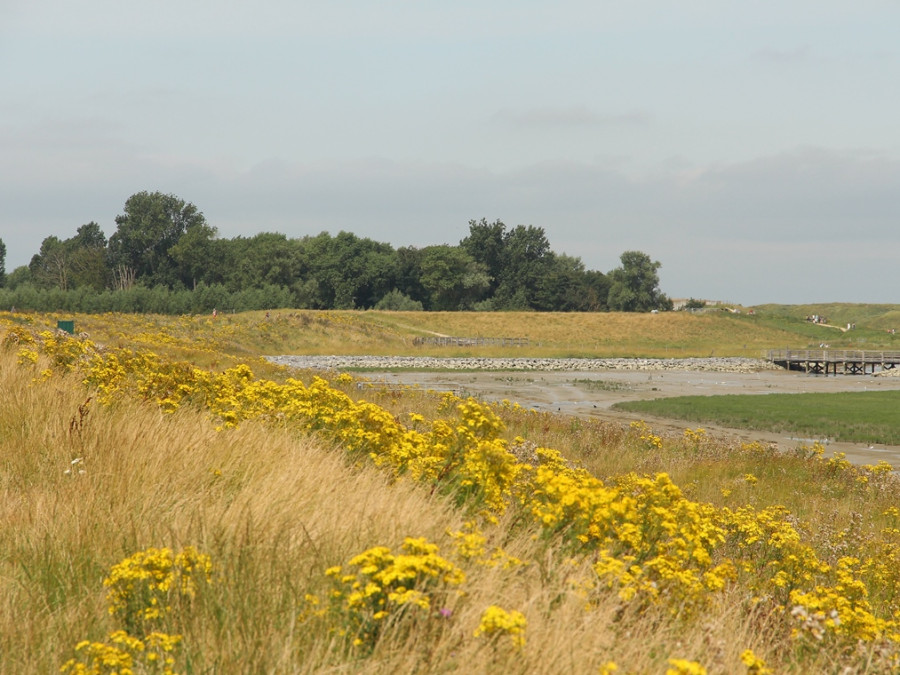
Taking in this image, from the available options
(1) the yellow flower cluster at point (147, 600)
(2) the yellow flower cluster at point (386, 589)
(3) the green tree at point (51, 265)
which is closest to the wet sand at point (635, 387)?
(2) the yellow flower cluster at point (386, 589)

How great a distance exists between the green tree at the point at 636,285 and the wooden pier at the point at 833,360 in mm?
57355

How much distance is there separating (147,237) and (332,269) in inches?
996

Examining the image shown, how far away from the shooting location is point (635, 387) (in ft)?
150

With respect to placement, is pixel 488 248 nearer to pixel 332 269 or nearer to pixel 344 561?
pixel 332 269

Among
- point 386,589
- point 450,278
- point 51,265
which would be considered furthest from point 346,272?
point 386,589

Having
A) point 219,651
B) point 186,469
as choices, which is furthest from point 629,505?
point 186,469

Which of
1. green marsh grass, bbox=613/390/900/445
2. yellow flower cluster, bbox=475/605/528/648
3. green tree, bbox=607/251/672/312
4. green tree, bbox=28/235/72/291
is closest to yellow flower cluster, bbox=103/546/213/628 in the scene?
yellow flower cluster, bbox=475/605/528/648

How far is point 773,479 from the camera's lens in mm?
17016

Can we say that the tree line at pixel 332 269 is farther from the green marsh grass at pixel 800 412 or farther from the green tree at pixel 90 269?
the green marsh grass at pixel 800 412

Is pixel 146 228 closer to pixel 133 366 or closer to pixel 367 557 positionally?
pixel 133 366

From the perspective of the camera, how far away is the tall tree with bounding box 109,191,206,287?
114 m

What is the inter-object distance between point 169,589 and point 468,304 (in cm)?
11701

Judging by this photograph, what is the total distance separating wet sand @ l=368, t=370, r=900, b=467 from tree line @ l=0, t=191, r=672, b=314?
57595 millimetres

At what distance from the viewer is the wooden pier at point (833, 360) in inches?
2557
